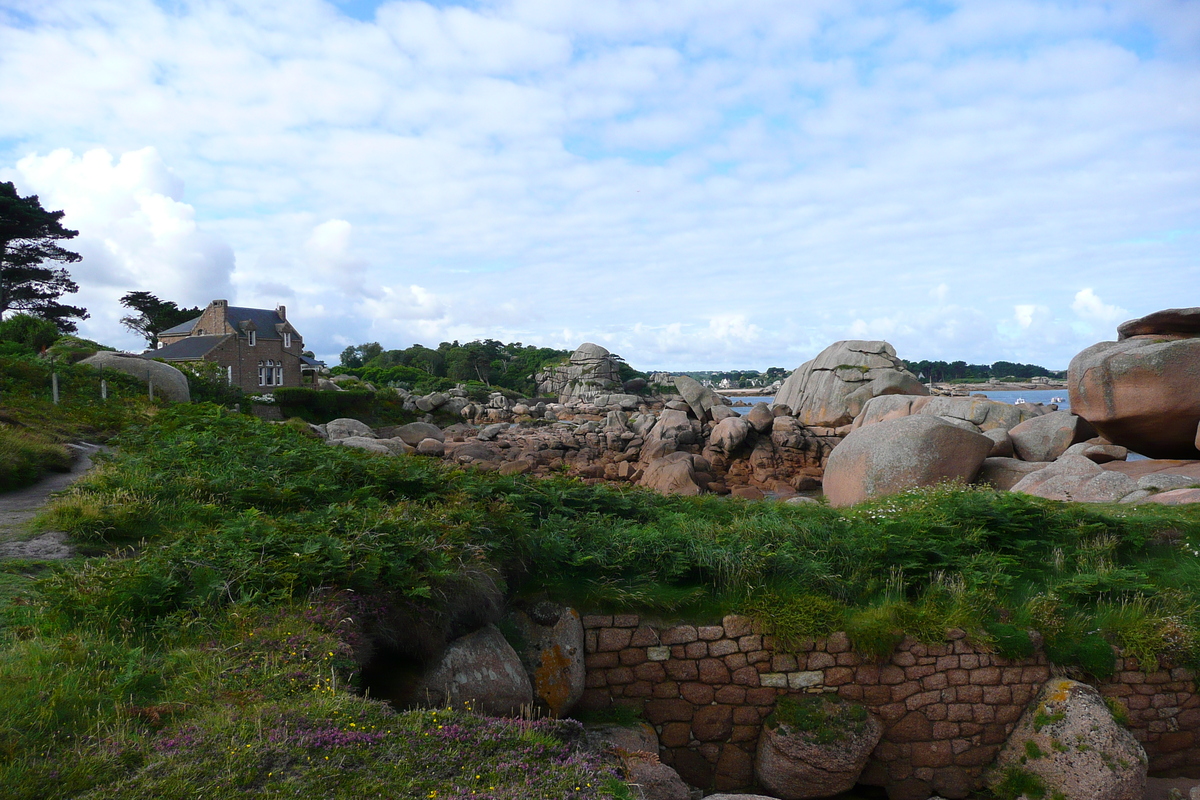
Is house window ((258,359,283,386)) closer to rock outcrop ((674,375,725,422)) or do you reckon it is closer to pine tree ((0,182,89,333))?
pine tree ((0,182,89,333))

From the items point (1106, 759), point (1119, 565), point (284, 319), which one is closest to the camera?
point (1106, 759)

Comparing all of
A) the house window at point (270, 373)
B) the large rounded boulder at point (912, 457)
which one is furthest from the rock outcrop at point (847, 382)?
the house window at point (270, 373)

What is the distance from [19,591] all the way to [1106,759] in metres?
9.57

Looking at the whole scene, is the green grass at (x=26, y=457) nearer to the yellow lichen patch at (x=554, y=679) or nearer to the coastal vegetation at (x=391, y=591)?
the coastal vegetation at (x=391, y=591)

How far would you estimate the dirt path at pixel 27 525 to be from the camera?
6.33 metres

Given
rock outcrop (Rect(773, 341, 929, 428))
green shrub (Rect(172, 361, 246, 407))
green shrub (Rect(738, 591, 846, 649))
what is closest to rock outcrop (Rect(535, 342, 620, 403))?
rock outcrop (Rect(773, 341, 929, 428))

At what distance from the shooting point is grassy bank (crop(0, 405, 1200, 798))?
3375 millimetres

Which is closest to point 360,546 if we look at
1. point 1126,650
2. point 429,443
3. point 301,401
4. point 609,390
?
point 1126,650

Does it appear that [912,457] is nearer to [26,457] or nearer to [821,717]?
[821,717]

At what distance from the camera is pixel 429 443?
29.4m

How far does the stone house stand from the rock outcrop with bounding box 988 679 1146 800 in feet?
123

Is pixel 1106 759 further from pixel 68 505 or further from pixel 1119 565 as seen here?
pixel 68 505

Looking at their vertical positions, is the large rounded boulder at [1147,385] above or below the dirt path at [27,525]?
above

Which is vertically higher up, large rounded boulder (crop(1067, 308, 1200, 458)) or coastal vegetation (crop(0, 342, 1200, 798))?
large rounded boulder (crop(1067, 308, 1200, 458))
